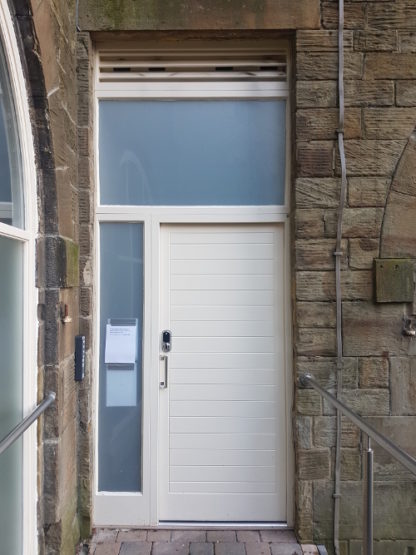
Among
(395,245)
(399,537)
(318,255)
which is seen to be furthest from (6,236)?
(399,537)

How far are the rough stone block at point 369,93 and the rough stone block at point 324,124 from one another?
0.07m

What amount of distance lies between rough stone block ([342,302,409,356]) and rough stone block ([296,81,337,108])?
4.40 ft

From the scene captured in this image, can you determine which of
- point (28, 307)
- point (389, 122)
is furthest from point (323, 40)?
point (28, 307)

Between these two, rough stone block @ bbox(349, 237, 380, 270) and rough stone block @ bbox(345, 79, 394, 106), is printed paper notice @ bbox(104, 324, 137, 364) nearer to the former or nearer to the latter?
rough stone block @ bbox(349, 237, 380, 270)

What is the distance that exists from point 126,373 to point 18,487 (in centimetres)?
94

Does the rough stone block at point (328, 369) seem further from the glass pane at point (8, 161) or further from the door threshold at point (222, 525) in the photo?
the glass pane at point (8, 161)

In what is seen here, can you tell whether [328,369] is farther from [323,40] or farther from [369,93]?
[323,40]

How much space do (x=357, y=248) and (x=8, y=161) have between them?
7.00 feet

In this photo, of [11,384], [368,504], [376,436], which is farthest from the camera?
[11,384]

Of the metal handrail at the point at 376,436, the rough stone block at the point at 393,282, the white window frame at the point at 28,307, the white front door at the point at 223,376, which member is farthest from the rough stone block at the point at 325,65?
the metal handrail at the point at 376,436

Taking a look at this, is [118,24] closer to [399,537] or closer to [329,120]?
[329,120]

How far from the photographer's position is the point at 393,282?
8.89 feet

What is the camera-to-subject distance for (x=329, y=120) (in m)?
2.79

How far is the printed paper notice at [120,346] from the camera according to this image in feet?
9.53
